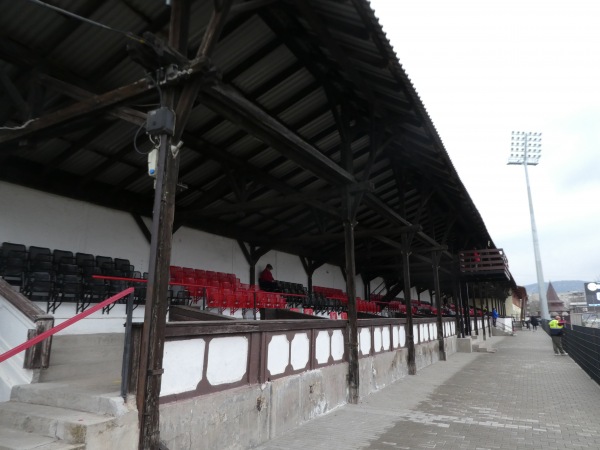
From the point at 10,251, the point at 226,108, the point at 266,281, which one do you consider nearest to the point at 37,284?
the point at 10,251

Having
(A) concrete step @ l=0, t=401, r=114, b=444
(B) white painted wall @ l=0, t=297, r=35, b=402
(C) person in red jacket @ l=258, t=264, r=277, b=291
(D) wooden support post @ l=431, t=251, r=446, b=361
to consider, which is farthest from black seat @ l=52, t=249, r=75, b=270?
(D) wooden support post @ l=431, t=251, r=446, b=361

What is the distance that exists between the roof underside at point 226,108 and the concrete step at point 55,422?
2687mm

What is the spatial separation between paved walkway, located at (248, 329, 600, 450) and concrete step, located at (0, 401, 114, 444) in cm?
242

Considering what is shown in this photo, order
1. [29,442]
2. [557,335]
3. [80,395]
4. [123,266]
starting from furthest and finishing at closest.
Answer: [557,335], [123,266], [80,395], [29,442]

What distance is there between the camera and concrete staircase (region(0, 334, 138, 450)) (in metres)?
3.18

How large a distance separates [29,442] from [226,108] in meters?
3.73

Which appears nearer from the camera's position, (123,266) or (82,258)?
(82,258)

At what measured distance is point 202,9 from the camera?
5.96 metres

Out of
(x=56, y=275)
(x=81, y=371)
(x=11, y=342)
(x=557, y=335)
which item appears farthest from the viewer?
(x=557, y=335)

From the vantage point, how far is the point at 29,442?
320cm

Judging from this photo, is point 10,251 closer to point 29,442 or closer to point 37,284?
point 37,284

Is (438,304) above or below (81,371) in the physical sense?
above

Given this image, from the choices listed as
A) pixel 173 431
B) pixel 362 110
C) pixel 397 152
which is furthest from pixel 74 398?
pixel 397 152

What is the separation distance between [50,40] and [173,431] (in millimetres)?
5648
